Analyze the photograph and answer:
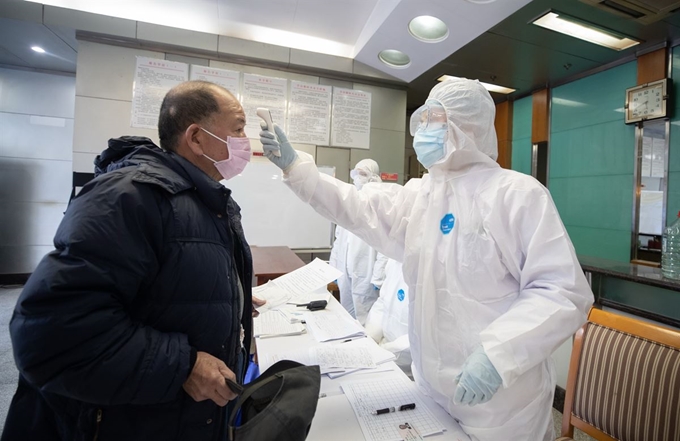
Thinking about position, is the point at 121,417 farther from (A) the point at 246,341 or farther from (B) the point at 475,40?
(B) the point at 475,40

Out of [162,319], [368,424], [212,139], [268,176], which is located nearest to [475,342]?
[368,424]

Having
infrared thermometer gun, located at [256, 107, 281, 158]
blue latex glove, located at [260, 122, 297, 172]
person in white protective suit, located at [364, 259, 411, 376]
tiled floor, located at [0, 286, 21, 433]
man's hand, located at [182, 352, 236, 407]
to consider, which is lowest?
tiled floor, located at [0, 286, 21, 433]

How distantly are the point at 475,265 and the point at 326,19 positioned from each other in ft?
10.2

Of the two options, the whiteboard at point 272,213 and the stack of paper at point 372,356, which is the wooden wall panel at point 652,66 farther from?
the stack of paper at point 372,356

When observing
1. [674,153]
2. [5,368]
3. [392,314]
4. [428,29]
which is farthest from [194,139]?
[674,153]

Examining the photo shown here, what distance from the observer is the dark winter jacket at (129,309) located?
1.94 ft

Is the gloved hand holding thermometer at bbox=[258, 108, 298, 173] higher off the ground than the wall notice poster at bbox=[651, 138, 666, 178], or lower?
lower

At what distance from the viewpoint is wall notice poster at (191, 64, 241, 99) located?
334cm

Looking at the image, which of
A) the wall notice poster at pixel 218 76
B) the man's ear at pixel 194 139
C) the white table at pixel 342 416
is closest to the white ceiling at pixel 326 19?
the wall notice poster at pixel 218 76

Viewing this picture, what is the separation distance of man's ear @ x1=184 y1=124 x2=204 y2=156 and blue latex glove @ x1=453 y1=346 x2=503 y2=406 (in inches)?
37.3

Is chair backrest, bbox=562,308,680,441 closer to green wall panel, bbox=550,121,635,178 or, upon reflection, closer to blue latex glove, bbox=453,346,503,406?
blue latex glove, bbox=453,346,503,406

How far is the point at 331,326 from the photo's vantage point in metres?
1.54

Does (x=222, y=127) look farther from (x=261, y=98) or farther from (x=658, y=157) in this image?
(x=658, y=157)

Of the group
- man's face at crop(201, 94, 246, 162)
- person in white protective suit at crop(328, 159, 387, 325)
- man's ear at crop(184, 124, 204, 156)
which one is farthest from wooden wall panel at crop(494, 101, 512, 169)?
man's ear at crop(184, 124, 204, 156)
